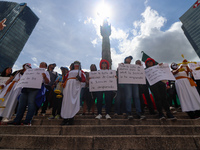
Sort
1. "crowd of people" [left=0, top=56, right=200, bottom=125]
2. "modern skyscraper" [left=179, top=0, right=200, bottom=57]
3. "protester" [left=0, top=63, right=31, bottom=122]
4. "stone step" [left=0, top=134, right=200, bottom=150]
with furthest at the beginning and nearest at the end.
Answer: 1. "modern skyscraper" [left=179, top=0, right=200, bottom=57]
2. "protester" [left=0, top=63, right=31, bottom=122]
3. "crowd of people" [left=0, top=56, right=200, bottom=125]
4. "stone step" [left=0, top=134, right=200, bottom=150]

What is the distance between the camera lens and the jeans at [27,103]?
2879 millimetres

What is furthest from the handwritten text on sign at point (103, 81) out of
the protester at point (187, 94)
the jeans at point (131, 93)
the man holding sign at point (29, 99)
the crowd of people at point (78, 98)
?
the protester at point (187, 94)

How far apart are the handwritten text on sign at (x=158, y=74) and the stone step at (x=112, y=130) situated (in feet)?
4.68

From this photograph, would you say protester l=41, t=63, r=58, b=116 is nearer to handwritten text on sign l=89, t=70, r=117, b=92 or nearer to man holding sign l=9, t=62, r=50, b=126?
man holding sign l=9, t=62, r=50, b=126

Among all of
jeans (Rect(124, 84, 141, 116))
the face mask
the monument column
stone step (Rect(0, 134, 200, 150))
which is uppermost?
the monument column

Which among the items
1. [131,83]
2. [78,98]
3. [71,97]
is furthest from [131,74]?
[71,97]

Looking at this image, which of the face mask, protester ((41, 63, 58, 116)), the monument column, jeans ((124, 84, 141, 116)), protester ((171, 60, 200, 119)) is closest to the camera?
jeans ((124, 84, 141, 116))

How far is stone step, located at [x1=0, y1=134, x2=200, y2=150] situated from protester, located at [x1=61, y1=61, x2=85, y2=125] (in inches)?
44.5

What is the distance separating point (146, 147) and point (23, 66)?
14.1 feet

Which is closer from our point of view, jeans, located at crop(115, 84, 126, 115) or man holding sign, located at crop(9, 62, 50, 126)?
man holding sign, located at crop(9, 62, 50, 126)

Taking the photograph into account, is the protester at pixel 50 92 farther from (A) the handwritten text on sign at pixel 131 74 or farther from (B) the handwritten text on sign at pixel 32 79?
(A) the handwritten text on sign at pixel 131 74

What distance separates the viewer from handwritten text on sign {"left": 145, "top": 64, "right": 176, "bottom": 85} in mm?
3333

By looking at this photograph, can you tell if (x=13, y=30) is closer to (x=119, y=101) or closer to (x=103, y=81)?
(x=103, y=81)

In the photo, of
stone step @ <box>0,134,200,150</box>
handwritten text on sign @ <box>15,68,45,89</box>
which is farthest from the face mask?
handwritten text on sign @ <box>15,68,45,89</box>
